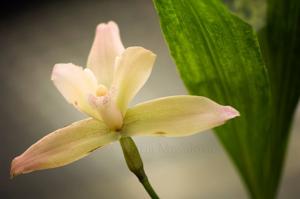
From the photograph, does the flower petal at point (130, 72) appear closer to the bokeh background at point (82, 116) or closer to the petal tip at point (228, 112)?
the petal tip at point (228, 112)

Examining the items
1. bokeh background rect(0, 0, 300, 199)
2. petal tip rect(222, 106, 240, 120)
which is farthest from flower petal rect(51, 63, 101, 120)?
bokeh background rect(0, 0, 300, 199)

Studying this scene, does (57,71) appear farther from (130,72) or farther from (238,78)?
(238,78)

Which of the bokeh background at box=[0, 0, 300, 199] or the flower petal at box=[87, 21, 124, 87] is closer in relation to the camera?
the flower petal at box=[87, 21, 124, 87]

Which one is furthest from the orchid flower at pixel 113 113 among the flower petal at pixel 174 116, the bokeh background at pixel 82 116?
the bokeh background at pixel 82 116

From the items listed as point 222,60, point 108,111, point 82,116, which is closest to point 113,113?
point 108,111

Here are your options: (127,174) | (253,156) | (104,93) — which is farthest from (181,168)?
(104,93)

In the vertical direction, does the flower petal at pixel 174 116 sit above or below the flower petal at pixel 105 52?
below

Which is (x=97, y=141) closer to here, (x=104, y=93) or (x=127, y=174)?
(x=104, y=93)

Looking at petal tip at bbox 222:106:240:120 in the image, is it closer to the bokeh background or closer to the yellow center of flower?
the yellow center of flower
